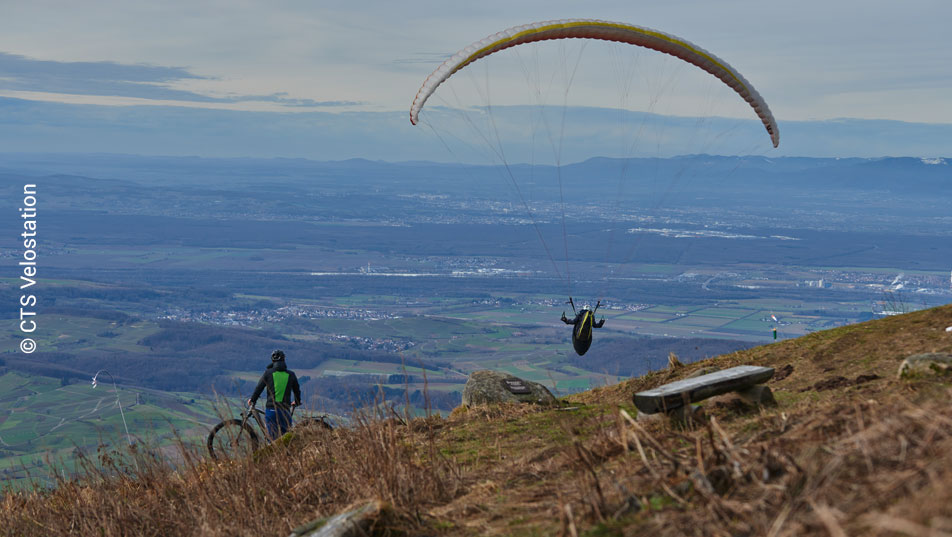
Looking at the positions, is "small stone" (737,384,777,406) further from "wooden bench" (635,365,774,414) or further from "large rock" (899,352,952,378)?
"large rock" (899,352,952,378)

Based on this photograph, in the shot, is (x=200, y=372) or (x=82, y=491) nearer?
(x=82, y=491)

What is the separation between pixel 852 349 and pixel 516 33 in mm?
7405

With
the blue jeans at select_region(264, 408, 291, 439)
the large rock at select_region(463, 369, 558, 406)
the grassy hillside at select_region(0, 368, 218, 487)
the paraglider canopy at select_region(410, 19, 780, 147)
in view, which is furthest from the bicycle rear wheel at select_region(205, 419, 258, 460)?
the grassy hillside at select_region(0, 368, 218, 487)

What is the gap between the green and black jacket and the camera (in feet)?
42.0

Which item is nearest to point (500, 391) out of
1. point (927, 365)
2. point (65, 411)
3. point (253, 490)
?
point (253, 490)

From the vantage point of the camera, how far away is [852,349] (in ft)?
40.4

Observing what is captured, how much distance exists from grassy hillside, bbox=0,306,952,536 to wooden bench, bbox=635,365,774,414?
9.2 inches

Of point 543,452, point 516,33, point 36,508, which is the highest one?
point 516,33

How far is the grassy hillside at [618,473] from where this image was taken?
4949mm

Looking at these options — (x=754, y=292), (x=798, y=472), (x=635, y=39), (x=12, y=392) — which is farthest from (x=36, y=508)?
(x=754, y=292)

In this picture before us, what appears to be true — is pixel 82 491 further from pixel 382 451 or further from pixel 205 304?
pixel 205 304

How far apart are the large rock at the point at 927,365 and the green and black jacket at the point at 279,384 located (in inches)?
325

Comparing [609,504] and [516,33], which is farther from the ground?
[516,33]

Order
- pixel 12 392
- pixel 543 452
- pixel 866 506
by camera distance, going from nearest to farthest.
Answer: pixel 866 506, pixel 543 452, pixel 12 392
